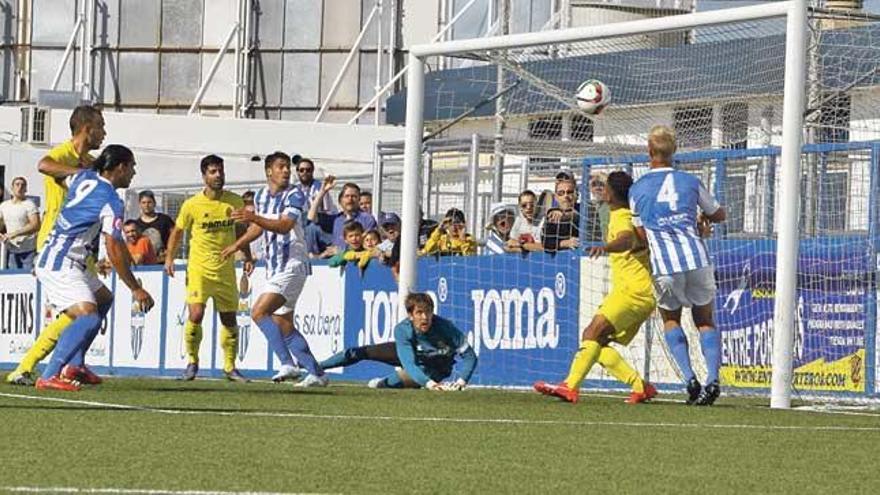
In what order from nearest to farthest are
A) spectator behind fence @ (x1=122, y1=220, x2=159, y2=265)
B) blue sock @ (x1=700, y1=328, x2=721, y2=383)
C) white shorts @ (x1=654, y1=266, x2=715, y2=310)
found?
1. blue sock @ (x1=700, y1=328, x2=721, y2=383)
2. white shorts @ (x1=654, y1=266, x2=715, y2=310)
3. spectator behind fence @ (x1=122, y1=220, x2=159, y2=265)

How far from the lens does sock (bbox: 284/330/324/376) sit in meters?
17.6

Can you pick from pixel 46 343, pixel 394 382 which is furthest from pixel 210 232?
pixel 46 343

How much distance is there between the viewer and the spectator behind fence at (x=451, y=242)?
20625 millimetres

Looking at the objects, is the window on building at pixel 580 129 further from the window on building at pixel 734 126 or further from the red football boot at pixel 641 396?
the red football boot at pixel 641 396

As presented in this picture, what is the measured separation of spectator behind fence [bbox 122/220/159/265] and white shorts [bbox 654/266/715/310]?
10352 mm

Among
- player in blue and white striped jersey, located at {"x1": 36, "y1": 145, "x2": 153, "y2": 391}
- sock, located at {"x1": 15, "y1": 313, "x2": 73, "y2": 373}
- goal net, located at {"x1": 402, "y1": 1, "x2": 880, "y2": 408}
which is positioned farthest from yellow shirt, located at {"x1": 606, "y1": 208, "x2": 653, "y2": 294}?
sock, located at {"x1": 15, "y1": 313, "x2": 73, "y2": 373}

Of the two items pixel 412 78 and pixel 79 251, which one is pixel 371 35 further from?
pixel 79 251

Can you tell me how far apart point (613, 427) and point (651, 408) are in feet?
7.61

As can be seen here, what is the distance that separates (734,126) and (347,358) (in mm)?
4798

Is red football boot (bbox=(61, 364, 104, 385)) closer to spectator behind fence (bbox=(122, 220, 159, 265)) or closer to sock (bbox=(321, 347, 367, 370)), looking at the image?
sock (bbox=(321, 347, 367, 370))

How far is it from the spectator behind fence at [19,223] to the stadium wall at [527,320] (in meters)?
1.36

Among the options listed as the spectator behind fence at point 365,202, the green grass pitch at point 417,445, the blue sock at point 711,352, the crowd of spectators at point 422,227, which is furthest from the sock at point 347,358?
the spectator behind fence at point 365,202

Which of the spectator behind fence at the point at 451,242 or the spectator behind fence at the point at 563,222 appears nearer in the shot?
the spectator behind fence at the point at 563,222

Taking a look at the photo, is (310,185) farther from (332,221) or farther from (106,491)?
(106,491)
